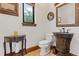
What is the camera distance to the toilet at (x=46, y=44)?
1706 millimetres

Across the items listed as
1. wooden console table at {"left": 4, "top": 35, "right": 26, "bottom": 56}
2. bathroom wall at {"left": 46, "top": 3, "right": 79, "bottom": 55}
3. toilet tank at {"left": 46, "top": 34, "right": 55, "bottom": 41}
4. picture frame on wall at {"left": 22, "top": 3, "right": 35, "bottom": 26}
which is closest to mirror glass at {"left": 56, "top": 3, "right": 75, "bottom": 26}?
bathroom wall at {"left": 46, "top": 3, "right": 79, "bottom": 55}

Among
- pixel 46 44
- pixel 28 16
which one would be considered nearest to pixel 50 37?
pixel 46 44

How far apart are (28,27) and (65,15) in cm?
56

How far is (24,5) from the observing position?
1643 mm

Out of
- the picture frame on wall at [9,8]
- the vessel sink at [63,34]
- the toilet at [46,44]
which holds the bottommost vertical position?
the toilet at [46,44]

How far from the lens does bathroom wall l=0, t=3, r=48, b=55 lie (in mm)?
1653

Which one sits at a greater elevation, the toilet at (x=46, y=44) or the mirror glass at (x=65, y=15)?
the mirror glass at (x=65, y=15)

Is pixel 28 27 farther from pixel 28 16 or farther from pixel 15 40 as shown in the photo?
pixel 15 40

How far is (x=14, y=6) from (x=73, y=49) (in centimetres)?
102

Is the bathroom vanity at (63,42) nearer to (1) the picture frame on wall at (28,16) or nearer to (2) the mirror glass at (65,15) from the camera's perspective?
(2) the mirror glass at (65,15)

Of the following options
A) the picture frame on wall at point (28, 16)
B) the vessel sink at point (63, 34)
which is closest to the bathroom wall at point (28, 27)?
the picture frame on wall at point (28, 16)

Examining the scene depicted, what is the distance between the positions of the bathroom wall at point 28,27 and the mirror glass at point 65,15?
215 millimetres

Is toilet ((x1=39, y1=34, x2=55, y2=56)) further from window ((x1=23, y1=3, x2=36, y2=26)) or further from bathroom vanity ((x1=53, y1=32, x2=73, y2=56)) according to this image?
window ((x1=23, y1=3, x2=36, y2=26))

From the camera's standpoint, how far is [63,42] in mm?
1757
